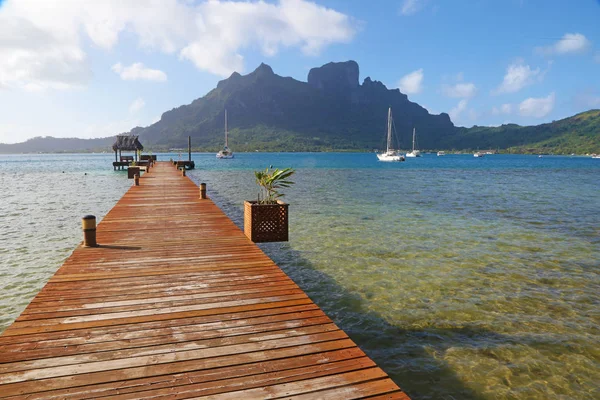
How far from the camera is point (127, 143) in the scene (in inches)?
2450

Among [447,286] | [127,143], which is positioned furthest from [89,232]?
[127,143]

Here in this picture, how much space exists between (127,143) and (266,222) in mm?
59839

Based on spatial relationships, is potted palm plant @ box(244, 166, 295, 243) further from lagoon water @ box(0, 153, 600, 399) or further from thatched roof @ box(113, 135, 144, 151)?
thatched roof @ box(113, 135, 144, 151)

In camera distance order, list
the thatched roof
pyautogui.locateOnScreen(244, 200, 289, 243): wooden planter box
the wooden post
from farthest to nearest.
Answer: the thatched roof
pyautogui.locateOnScreen(244, 200, 289, 243): wooden planter box
the wooden post

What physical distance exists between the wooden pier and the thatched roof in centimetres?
5975

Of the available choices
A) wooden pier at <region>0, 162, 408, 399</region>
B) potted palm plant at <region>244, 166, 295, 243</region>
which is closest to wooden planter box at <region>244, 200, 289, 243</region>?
potted palm plant at <region>244, 166, 295, 243</region>

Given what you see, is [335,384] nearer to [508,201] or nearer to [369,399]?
[369,399]

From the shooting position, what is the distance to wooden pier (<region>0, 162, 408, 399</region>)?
341cm

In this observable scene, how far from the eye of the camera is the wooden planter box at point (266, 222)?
403 inches

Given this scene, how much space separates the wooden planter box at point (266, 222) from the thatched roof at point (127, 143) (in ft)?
191

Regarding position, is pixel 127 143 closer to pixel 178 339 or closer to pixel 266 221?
pixel 266 221

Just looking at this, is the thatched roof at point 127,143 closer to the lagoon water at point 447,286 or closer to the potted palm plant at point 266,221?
the lagoon water at point 447,286

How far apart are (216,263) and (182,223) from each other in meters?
4.75

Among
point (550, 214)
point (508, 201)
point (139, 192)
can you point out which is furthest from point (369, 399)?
point (508, 201)
